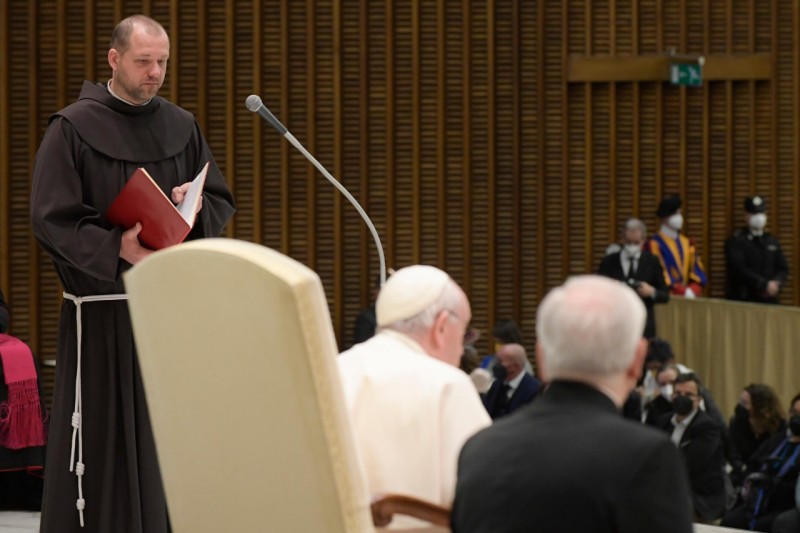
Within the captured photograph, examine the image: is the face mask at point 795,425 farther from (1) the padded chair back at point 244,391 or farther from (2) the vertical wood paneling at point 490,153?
(1) the padded chair back at point 244,391

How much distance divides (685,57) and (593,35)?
75 cm

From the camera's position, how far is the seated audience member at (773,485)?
7.48 metres

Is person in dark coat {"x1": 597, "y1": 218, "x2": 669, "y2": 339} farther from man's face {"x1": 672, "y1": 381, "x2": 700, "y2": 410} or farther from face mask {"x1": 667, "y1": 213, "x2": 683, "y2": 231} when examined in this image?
man's face {"x1": 672, "y1": 381, "x2": 700, "y2": 410}

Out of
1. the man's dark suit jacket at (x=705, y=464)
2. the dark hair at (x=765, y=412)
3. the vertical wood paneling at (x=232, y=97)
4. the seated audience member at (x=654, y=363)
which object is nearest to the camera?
the man's dark suit jacket at (x=705, y=464)

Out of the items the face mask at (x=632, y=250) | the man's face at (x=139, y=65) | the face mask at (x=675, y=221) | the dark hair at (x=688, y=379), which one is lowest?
the dark hair at (x=688, y=379)

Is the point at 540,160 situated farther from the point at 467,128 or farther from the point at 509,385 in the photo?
the point at 509,385

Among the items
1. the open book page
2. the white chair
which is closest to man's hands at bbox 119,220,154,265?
A: the open book page

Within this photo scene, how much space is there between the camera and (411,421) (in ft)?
9.88

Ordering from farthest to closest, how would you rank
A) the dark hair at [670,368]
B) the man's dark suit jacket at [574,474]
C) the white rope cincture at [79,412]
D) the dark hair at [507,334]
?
the dark hair at [507,334], the dark hair at [670,368], the white rope cincture at [79,412], the man's dark suit jacket at [574,474]

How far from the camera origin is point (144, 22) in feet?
13.9

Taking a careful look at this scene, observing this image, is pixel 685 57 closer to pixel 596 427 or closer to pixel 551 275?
pixel 551 275

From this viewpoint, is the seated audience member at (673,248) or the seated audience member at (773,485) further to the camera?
the seated audience member at (673,248)

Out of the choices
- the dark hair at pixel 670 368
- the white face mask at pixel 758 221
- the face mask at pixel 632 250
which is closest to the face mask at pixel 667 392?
the dark hair at pixel 670 368

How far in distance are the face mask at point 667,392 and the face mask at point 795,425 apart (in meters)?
1.36
